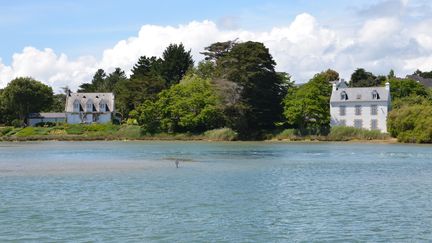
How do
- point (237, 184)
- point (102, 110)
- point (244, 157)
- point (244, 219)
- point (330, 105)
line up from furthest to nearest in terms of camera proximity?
point (102, 110), point (330, 105), point (244, 157), point (237, 184), point (244, 219)

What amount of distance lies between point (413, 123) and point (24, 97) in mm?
69465

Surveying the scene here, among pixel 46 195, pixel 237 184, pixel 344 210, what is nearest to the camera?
pixel 344 210

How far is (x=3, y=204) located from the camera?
23.3m

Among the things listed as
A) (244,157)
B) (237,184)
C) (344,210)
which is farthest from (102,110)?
(344,210)

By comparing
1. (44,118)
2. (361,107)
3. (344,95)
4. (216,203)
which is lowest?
(216,203)

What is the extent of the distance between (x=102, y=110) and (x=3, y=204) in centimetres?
9339

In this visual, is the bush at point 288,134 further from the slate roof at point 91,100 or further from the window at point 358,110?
the slate roof at point 91,100

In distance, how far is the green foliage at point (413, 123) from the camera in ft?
225

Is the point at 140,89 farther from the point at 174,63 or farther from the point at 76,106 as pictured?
the point at 76,106

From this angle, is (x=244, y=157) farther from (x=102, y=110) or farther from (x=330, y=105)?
(x=102, y=110)

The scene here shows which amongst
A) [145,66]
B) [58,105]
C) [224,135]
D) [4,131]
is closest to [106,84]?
[58,105]

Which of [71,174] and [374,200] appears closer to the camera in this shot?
[374,200]

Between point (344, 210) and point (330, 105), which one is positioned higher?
point (330, 105)

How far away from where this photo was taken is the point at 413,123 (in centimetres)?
7012
